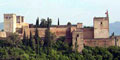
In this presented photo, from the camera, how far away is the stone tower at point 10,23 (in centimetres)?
4653

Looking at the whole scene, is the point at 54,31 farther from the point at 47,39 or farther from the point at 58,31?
the point at 47,39

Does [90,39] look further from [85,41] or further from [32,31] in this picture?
[32,31]

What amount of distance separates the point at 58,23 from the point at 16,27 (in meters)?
5.15

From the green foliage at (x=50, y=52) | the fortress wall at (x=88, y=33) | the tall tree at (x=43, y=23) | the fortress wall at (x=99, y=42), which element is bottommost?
the green foliage at (x=50, y=52)

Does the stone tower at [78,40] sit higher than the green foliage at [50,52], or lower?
higher

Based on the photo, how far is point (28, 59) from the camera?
1635 inches

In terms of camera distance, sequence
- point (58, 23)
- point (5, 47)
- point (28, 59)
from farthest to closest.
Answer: point (58, 23) < point (5, 47) < point (28, 59)

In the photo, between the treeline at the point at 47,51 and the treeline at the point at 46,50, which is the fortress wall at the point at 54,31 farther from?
the treeline at the point at 47,51

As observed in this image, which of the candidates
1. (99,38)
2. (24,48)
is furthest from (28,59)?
(99,38)

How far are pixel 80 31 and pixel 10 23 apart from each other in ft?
27.3

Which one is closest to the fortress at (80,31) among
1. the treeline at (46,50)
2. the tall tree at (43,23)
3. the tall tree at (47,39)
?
the treeline at (46,50)

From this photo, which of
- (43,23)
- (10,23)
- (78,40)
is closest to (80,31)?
(78,40)

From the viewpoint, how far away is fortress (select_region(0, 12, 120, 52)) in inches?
1719

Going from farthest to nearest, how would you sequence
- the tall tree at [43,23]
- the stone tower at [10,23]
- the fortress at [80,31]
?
the tall tree at [43,23] → the stone tower at [10,23] → the fortress at [80,31]
